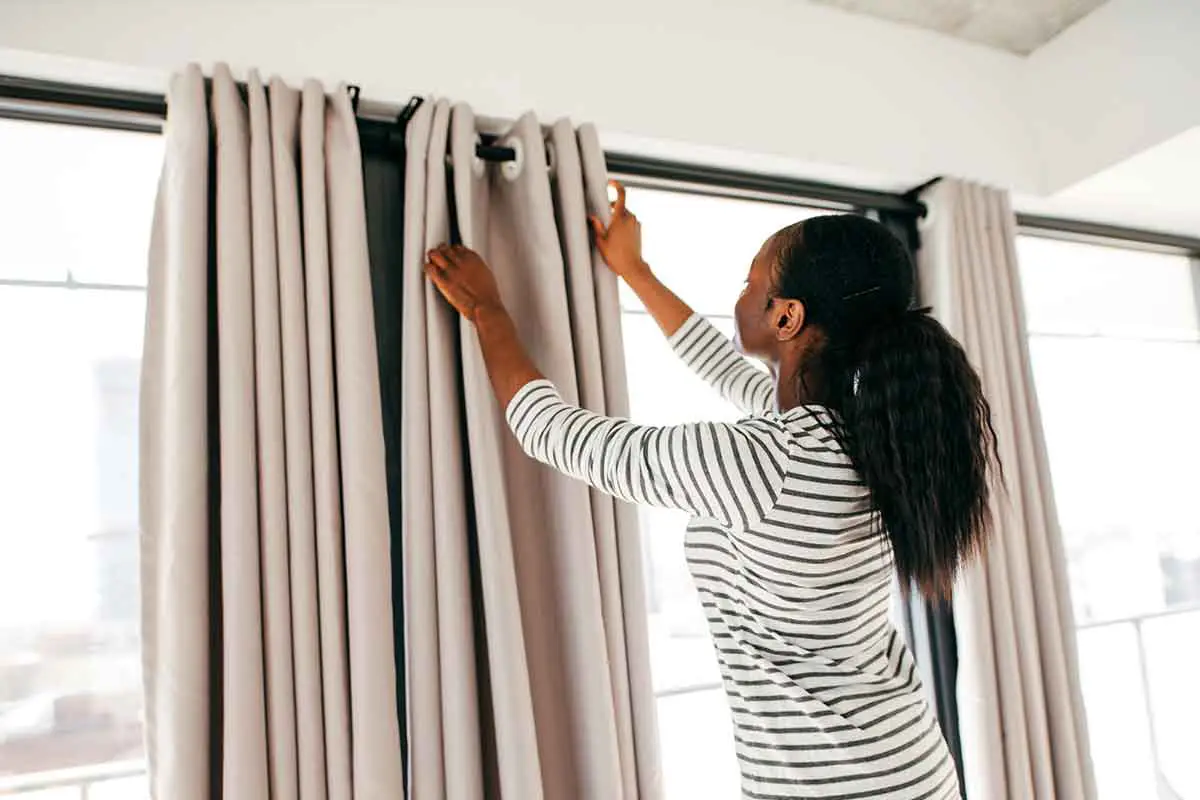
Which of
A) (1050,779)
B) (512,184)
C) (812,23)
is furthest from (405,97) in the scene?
(1050,779)

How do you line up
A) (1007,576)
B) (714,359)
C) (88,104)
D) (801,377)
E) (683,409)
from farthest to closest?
(683,409), (1007,576), (714,359), (88,104), (801,377)

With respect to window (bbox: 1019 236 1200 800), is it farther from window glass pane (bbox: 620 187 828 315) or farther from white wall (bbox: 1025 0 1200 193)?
window glass pane (bbox: 620 187 828 315)

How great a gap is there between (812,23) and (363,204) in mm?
1127

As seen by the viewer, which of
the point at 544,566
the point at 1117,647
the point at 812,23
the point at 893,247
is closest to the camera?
the point at 893,247

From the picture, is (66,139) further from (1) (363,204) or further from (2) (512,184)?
(2) (512,184)

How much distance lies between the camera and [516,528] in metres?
1.46

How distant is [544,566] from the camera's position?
147 cm

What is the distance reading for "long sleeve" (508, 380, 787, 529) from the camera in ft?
3.60

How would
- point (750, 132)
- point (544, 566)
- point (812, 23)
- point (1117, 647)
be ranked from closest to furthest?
point (544, 566) → point (750, 132) → point (812, 23) → point (1117, 647)

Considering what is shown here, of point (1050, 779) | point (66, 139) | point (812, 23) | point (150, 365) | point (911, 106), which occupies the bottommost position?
point (1050, 779)

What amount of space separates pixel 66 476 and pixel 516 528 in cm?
80

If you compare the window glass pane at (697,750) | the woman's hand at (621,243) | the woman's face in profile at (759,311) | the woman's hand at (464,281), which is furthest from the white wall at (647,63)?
the window glass pane at (697,750)

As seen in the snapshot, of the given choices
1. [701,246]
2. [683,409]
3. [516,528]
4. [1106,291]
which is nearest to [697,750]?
[683,409]

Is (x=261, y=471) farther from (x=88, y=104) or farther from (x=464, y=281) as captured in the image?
(x=88, y=104)
